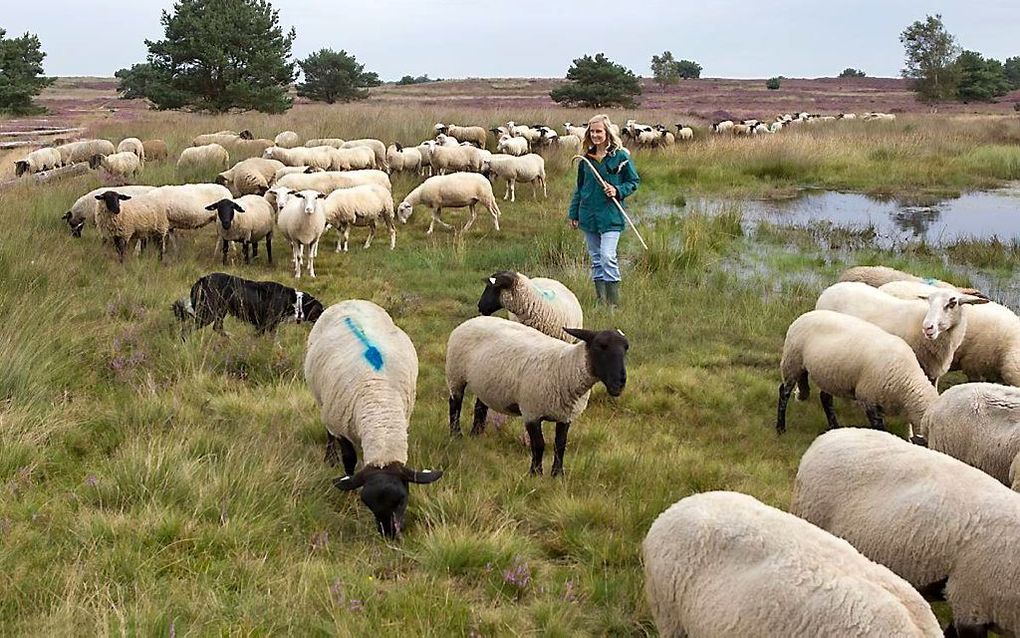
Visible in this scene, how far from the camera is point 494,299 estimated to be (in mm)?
6707

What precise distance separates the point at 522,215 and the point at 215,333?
9236 mm

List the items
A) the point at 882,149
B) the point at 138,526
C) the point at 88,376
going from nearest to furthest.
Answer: the point at 138,526, the point at 88,376, the point at 882,149

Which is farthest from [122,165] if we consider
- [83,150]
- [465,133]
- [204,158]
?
[465,133]

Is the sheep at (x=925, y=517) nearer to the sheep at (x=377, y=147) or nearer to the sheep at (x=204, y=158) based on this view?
the sheep at (x=204, y=158)

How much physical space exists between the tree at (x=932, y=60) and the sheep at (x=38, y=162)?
1854 inches

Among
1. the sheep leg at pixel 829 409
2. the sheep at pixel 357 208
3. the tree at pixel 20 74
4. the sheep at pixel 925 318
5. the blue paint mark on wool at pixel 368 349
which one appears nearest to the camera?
the blue paint mark on wool at pixel 368 349

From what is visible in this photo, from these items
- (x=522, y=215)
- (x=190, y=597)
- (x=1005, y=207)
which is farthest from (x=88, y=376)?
(x=1005, y=207)

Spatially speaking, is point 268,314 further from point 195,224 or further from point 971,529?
point 971,529

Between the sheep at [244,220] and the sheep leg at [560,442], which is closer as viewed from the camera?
the sheep leg at [560,442]

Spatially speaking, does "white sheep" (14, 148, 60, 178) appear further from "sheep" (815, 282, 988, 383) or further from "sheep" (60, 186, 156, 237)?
"sheep" (815, 282, 988, 383)

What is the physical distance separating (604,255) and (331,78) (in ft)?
148

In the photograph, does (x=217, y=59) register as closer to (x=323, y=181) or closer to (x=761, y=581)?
(x=323, y=181)

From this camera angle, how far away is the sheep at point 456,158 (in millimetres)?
17859

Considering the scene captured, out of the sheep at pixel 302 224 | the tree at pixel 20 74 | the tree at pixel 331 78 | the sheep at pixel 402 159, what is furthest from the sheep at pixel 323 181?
the tree at pixel 331 78
